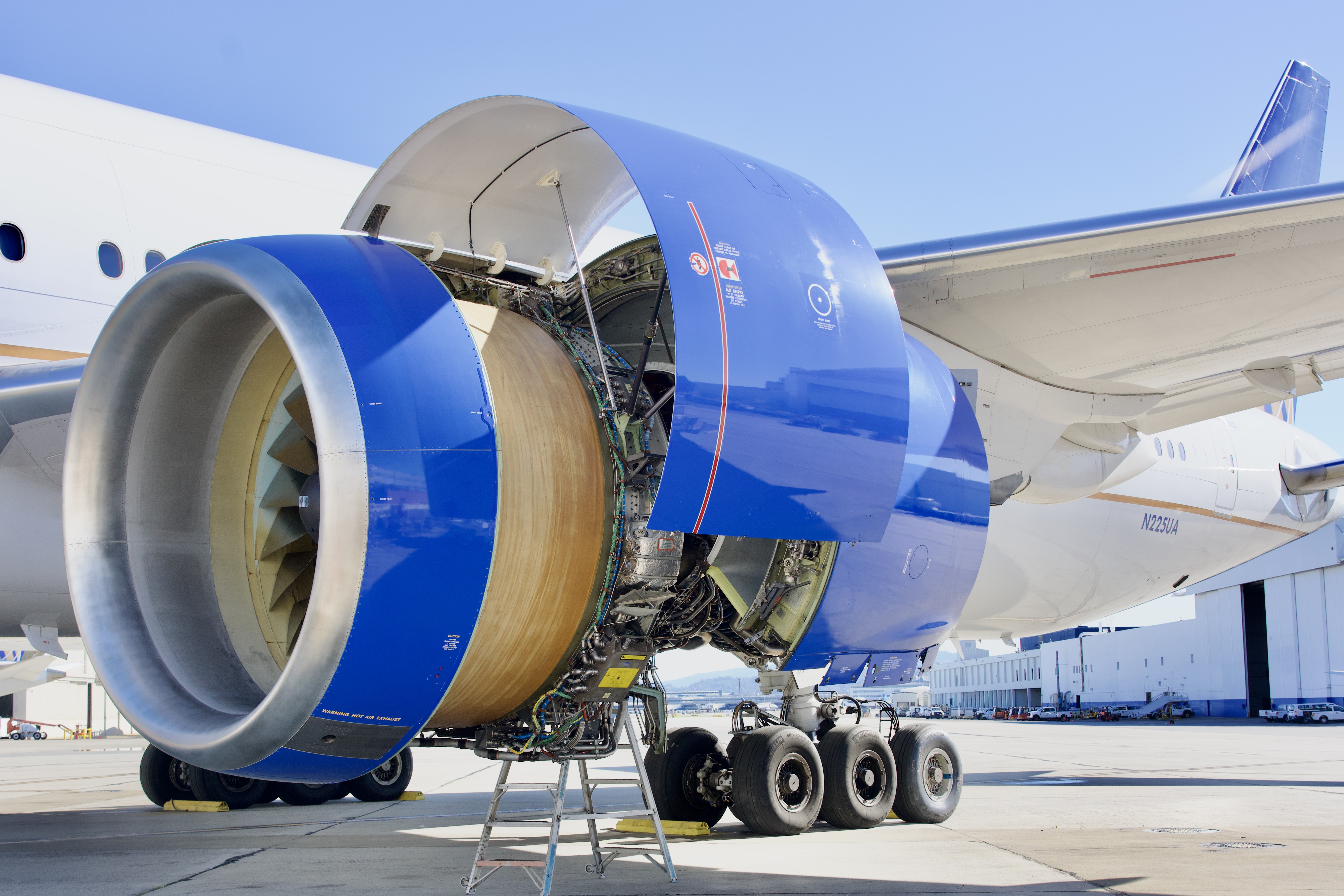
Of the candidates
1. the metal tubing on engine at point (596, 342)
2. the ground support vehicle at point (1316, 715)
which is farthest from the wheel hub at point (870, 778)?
the ground support vehicle at point (1316, 715)

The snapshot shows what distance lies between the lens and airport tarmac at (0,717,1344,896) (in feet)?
17.4

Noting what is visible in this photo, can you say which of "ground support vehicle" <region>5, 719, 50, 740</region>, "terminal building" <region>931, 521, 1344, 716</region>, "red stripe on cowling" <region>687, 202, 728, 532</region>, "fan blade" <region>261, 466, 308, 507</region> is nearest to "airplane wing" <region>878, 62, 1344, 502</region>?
"red stripe on cowling" <region>687, 202, 728, 532</region>

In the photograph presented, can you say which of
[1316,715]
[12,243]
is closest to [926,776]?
[12,243]

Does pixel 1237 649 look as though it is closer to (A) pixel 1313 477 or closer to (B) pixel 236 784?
(A) pixel 1313 477

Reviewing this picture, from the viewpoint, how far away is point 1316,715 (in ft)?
127

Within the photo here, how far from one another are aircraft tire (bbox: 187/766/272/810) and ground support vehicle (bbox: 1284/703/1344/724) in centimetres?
3931

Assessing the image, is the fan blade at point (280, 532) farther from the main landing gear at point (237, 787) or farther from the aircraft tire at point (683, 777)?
the main landing gear at point (237, 787)

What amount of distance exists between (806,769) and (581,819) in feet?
6.40

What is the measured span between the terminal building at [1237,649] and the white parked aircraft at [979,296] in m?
23.9

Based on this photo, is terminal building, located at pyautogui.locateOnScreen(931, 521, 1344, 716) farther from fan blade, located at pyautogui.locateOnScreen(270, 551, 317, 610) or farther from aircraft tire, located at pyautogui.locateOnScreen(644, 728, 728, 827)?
fan blade, located at pyautogui.locateOnScreen(270, 551, 317, 610)

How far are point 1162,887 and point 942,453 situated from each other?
2471 mm

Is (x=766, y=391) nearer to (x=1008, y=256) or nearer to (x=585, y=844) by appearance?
(x=1008, y=256)

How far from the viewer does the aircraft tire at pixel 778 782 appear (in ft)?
22.2

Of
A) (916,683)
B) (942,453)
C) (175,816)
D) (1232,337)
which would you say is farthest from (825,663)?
(175,816)
